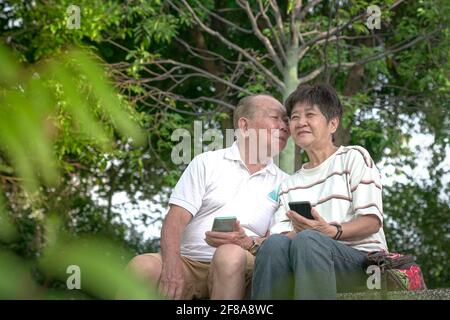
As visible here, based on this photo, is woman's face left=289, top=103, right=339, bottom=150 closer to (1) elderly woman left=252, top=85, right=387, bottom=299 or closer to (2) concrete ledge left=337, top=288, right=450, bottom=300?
(1) elderly woman left=252, top=85, right=387, bottom=299

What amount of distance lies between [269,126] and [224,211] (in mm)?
474

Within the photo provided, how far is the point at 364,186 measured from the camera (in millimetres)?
3402

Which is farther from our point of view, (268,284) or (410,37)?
(410,37)

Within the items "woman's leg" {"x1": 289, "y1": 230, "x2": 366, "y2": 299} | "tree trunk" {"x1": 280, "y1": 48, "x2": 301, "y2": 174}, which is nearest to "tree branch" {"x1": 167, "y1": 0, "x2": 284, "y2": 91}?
"tree trunk" {"x1": 280, "y1": 48, "x2": 301, "y2": 174}

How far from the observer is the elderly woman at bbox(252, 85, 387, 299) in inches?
116

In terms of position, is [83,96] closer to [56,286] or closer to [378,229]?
[56,286]

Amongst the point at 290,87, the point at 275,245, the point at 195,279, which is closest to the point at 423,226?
the point at 290,87

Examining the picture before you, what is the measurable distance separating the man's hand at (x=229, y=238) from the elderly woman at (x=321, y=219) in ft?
0.49

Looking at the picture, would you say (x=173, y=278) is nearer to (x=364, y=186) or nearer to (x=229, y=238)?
(x=229, y=238)

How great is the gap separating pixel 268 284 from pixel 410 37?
7482 mm

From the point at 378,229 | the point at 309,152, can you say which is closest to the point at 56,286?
the point at 378,229

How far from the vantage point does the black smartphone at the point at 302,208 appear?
317 cm
